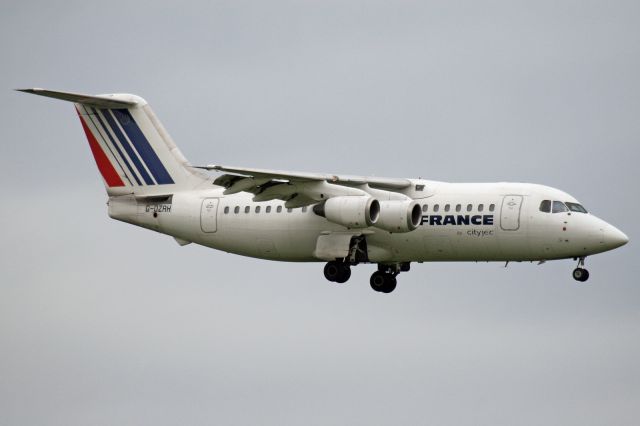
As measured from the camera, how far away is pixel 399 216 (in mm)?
38031

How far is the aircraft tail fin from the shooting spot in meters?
43.2

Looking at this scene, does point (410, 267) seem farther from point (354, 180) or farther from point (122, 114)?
point (122, 114)

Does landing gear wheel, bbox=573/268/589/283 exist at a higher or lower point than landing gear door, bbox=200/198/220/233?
lower

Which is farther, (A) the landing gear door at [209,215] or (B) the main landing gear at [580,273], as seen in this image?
(A) the landing gear door at [209,215]

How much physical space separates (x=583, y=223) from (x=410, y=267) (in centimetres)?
564

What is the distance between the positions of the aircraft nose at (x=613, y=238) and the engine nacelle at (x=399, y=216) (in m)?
4.85

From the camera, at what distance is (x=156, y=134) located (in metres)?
43.5

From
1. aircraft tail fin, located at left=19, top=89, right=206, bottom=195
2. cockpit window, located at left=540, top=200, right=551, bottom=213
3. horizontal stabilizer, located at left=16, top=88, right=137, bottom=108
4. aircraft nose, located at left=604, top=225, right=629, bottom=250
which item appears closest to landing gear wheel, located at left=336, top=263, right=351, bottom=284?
cockpit window, located at left=540, top=200, right=551, bottom=213

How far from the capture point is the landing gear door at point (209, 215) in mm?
42125

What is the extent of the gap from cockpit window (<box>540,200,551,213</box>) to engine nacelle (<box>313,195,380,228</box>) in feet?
14.0

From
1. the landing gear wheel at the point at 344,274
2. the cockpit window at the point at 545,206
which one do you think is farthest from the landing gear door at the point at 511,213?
the landing gear wheel at the point at 344,274

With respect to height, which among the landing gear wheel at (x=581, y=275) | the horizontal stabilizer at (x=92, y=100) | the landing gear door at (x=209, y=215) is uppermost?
the horizontal stabilizer at (x=92, y=100)

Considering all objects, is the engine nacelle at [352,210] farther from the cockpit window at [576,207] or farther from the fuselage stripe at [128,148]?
the fuselage stripe at [128,148]

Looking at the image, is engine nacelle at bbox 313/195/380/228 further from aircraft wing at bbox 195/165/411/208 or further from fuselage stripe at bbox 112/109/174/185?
fuselage stripe at bbox 112/109/174/185
